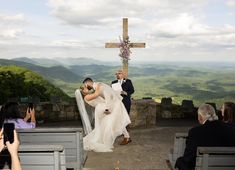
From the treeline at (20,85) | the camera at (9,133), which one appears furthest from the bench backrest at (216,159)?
the treeline at (20,85)

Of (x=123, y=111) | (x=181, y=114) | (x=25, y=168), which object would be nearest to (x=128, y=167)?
(x=123, y=111)

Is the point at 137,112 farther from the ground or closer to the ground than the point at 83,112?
closer to the ground

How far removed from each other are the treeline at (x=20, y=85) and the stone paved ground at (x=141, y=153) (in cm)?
623

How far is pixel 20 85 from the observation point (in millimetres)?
18281

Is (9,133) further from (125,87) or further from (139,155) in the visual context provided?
(125,87)

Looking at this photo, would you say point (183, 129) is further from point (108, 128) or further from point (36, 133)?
point (36, 133)

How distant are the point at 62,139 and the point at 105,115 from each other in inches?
136

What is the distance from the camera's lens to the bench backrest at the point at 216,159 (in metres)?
5.39

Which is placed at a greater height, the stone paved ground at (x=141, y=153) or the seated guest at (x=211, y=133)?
the seated guest at (x=211, y=133)

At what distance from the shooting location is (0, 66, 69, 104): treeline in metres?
17.8

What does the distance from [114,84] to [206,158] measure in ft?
22.2

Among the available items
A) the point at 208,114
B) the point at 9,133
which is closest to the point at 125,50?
the point at 208,114

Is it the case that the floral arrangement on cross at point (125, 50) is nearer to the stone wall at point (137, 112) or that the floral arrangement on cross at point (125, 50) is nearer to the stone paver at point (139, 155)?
the stone wall at point (137, 112)

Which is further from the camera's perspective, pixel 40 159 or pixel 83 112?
pixel 83 112
